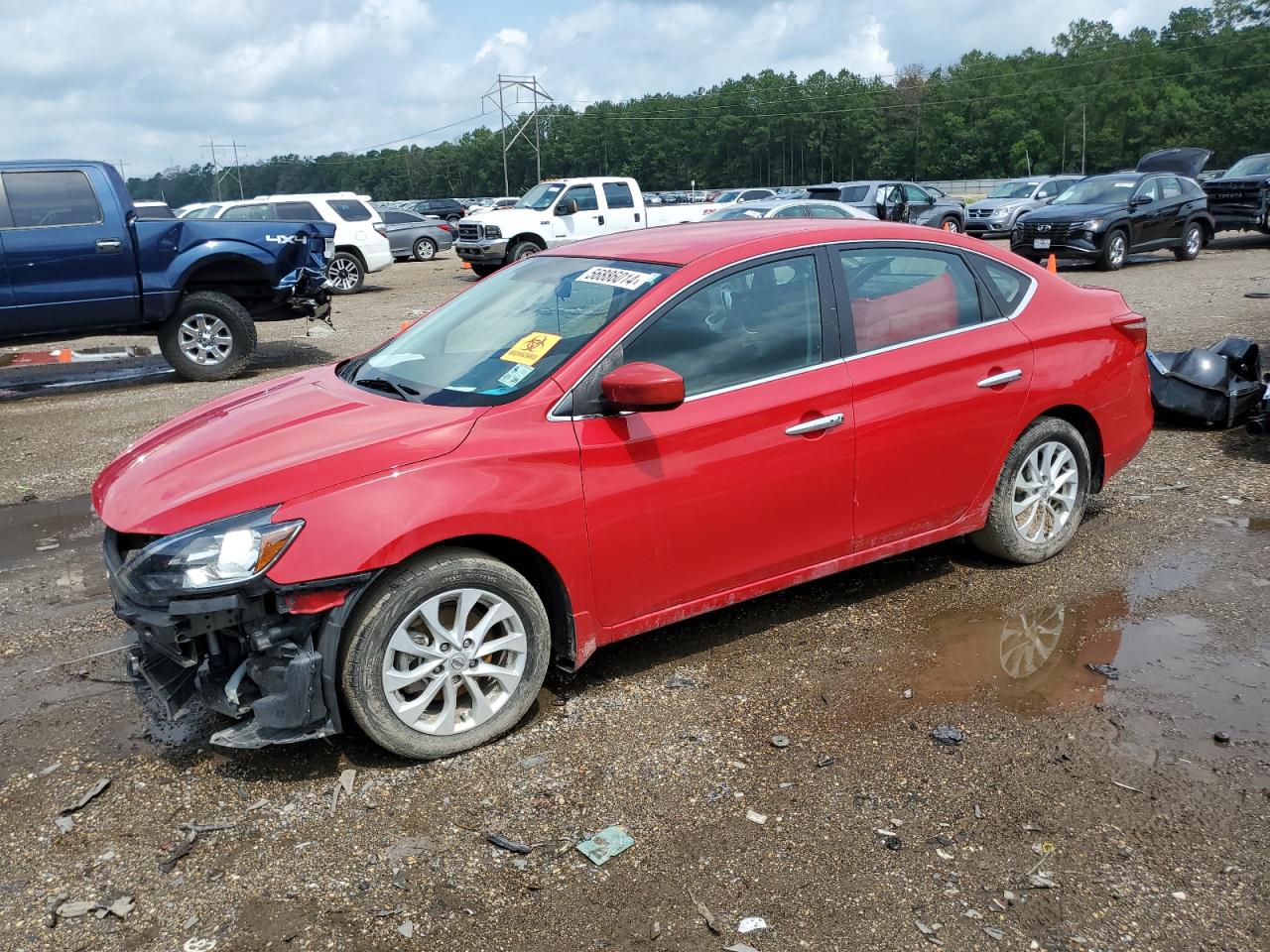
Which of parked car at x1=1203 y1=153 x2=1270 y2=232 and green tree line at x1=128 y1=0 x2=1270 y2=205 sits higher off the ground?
green tree line at x1=128 y1=0 x2=1270 y2=205

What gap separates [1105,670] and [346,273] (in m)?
18.6

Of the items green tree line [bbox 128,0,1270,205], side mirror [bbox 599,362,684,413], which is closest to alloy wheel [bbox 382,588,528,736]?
side mirror [bbox 599,362,684,413]

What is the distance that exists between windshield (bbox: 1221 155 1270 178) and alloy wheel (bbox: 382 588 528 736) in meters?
24.4

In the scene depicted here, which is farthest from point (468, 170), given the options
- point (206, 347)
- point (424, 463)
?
point (424, 463)

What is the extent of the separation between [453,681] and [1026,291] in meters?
3.23

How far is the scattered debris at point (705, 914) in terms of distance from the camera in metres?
2.79

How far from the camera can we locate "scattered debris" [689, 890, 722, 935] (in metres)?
2.79

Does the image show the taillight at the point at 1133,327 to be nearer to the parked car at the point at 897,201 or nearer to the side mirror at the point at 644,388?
the side mirror at the point at 644,388

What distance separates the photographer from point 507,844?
10.5ft

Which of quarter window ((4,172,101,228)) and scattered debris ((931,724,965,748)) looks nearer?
scattered debris ((931,724,965,748))

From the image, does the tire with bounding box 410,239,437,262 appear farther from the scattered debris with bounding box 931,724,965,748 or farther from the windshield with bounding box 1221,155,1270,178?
the scattered debris with bounding box 931,724,965,748

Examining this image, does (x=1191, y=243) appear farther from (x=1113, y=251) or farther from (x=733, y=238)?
(x=733, y=238)

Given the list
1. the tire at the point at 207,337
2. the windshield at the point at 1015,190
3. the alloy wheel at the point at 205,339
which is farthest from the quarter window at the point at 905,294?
the windshield at the point at 1015,190

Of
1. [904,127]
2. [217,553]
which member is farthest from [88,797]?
[904,127]
